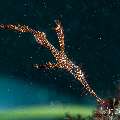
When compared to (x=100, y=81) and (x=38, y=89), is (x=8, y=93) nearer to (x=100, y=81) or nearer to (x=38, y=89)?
(x=38, y=89)

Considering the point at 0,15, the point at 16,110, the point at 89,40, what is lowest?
the point at 16,110

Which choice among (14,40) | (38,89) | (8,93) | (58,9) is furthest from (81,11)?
(8,93)

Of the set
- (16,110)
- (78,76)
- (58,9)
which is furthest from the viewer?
(16,110)

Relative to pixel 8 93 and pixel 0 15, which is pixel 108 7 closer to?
pixel 0 15

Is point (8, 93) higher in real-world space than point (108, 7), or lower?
lower

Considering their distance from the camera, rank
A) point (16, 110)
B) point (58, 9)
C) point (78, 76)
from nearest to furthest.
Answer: point (78, 76) < point (58, 9) < point (16, 110)

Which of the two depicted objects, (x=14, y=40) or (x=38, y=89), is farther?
(x=38, y=89)
